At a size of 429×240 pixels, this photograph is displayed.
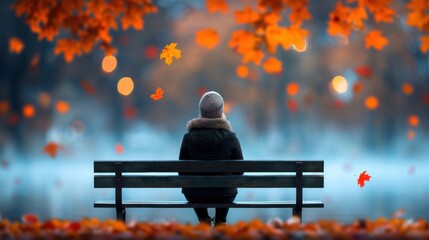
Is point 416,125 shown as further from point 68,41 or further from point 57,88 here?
point 68,41

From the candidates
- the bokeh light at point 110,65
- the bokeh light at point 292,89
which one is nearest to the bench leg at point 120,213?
the bokeh light at point 110,65

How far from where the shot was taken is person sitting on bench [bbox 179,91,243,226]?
7.08 metres

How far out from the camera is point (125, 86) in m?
25.2

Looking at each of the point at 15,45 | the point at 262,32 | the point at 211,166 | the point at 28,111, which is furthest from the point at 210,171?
the point at 28,111

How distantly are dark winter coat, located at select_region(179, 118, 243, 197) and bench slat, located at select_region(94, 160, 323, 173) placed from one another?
28 cm

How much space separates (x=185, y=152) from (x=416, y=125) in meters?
17.6

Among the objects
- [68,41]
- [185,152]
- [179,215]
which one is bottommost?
[179,215]

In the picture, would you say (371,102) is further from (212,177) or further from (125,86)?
(212,177)

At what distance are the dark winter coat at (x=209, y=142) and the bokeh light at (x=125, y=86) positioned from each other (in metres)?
16.8

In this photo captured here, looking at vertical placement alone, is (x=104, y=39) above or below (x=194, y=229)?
above

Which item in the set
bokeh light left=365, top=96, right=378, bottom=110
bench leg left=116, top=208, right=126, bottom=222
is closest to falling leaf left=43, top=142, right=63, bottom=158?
bokeh light left=365, top=96, right=378, bottom=110

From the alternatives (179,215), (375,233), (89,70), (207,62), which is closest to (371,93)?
(207,62)

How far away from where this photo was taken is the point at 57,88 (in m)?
23.5

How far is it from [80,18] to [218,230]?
14.9 feet
